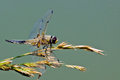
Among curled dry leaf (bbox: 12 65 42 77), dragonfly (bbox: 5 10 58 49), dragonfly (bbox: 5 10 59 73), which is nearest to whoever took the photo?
curled dry leaf (bbox: 12 65 42 77)

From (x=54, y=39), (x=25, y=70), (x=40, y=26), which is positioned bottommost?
(x=25, y=70)

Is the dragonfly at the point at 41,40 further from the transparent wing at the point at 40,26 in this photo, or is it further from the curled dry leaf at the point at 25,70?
the curled dry leaf at the point at 25,70

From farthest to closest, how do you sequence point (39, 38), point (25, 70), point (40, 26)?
1. point (40, 26)
2. point (39, 38)
3. point (25, 70)

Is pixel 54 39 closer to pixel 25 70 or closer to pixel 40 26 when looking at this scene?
pixel 40 26

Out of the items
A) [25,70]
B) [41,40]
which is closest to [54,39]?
[41,40]

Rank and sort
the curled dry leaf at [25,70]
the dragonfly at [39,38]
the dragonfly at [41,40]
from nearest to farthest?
1. the curled dry leaf at [25,70]
2. the dragonfly at [41,40]
3. the dragonfly at [39,38]

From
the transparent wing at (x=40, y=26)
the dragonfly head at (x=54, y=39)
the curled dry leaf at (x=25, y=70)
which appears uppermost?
the transparent wing at (x=40, y=26)

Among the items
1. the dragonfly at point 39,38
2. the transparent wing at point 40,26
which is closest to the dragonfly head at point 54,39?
the dragonfly at point 39,38

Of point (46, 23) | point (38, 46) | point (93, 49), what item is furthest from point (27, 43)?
point (93, 49)

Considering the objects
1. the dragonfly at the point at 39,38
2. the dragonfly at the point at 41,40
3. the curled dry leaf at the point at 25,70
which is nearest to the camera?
the curled dry leaf at the point at 25,70

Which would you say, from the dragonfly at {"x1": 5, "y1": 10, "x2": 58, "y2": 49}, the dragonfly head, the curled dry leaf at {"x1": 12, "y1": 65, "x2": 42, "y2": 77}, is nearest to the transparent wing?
the dragonfly at {"x1": 5, "y1": 10, "x2": 58, "y2": 49}

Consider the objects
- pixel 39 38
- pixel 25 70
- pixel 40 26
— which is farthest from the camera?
pixel 40 26

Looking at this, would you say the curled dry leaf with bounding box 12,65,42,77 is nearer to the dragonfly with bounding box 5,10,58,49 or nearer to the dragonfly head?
the dragonfly with bounding box 5,10,58,49
